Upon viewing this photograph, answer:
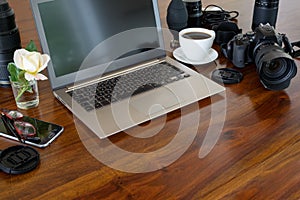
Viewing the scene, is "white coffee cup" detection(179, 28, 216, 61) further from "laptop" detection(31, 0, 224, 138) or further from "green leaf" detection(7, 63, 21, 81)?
"green leaf" detection(7, 63, 21, 81)

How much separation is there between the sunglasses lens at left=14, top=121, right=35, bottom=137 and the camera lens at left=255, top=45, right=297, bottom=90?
0.63 metres

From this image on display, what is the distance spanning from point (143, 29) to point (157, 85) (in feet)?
0.71

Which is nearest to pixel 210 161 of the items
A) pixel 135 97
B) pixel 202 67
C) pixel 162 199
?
pixel 162 199

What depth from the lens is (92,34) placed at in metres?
1.14

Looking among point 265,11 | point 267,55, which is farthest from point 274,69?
point 265,11

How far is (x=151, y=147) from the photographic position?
91 centimetres

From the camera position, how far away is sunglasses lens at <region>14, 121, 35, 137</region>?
0.94 m

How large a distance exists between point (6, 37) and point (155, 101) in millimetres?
458

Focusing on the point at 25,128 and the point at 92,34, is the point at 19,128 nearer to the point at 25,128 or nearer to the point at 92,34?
the point at 25,128

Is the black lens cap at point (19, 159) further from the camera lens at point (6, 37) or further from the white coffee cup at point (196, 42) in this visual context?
the white coffee cup at point (196, 42)

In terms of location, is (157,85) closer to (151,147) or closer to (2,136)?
(151,147)

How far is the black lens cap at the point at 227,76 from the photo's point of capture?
3.77ft

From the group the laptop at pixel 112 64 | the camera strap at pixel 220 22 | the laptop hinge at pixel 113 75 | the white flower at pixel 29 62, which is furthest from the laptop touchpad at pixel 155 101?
the camera strap at pixel 220 22

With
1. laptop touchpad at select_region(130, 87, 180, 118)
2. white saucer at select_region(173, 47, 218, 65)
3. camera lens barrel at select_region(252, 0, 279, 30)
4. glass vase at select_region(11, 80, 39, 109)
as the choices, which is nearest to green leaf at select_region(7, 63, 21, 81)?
glass vase at select_region(11, 80, 39, 109)
